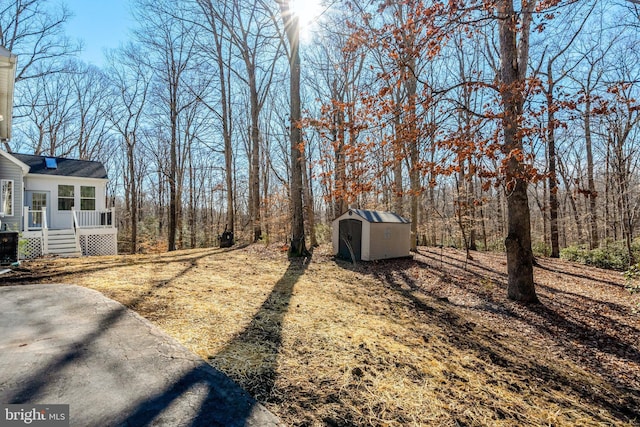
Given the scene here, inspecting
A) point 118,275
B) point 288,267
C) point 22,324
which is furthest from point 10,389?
point 288,267

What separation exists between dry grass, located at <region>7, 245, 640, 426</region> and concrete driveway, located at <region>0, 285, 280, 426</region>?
19cm

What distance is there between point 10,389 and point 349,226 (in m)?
8.72

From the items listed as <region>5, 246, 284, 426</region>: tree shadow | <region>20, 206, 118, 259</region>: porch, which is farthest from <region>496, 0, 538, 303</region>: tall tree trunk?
<region>20, 206, 118, 259</region>: porch

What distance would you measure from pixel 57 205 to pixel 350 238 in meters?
13.0

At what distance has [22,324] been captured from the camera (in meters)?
2.83

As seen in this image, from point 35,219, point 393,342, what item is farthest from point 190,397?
point 35,219

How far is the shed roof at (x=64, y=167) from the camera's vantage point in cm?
1278

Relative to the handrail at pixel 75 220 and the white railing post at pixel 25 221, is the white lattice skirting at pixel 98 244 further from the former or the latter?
the white railing post at pixel 25 221

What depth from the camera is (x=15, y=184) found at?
10.6 meters

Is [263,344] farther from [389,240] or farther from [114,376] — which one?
[389,240]

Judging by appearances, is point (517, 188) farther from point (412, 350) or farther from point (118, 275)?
point (118, 275)

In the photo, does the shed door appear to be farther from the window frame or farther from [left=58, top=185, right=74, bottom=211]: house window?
[left=58, top=185, right=74, bottom=211]: house window

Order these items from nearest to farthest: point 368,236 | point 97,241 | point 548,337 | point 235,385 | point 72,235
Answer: point 235,385
point 548,337
point 368,236
point 72,235
point 97,241

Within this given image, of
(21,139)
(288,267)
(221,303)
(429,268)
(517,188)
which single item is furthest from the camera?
(21,139)
